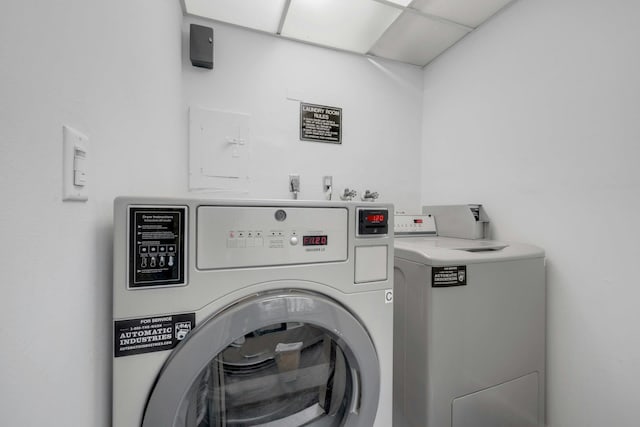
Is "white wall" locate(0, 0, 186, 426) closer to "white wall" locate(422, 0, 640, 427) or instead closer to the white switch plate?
the white switch plate

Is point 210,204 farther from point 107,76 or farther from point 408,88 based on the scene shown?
point 408,88

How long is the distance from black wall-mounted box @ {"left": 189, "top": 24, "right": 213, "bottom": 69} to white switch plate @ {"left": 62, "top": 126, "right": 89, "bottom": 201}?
1.27 m

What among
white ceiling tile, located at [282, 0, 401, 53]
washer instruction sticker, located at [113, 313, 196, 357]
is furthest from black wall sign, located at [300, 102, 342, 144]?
washer instruction sticker, located at [113, 313, 196, 357]

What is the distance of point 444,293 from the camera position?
943mm

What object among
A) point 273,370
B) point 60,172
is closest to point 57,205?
point 60,172

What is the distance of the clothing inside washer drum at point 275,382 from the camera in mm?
691

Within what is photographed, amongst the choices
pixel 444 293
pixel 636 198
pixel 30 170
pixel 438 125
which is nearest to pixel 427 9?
pixel 438 125

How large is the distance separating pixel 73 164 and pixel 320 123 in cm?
151

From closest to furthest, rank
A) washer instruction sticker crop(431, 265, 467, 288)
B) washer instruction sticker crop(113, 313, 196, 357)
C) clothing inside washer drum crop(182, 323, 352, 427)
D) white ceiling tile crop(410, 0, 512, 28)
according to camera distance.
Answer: washer instruction sticker crop(113, 313, 196, 357) → clothing inside washer drum crop(182, 323, 352, 427) → washer instruction sticker crop(431, 265, 467, 288) → white ceiling tile crop(410, 0, 512, 28)

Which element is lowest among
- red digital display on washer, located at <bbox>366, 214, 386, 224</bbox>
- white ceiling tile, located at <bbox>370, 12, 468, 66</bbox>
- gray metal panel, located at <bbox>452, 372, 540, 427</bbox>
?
gray metal panel, located at <bbox>452, 372, 540, 427</bbox>

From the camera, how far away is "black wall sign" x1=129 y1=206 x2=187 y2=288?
0.56 m

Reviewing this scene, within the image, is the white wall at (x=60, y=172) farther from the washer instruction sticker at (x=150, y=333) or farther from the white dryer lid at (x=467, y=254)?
the white dryer lid at (x=467, y=254)

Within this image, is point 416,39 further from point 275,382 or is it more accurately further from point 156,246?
point 275,382

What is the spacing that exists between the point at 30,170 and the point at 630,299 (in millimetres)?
1729
